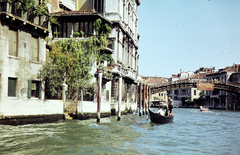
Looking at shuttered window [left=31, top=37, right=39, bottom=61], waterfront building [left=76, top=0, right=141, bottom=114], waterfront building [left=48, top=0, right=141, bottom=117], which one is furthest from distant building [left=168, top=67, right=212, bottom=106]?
shuttered window [left=31, top=37, right=39, bottom=61]

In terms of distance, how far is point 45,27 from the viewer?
15.5 m

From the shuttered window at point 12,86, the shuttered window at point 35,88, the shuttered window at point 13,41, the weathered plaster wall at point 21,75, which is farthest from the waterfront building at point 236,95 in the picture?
the shuttered window at point 12,86

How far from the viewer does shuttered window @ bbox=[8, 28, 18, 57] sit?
13.0m

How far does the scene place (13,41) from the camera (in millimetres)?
13211

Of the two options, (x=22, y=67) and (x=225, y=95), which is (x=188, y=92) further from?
(x=22, y=67)

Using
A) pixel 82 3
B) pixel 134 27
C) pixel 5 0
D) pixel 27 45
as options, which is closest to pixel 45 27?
pixel 27 45

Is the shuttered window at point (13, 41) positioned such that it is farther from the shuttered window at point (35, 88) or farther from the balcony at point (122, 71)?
the balcony at point (122, 71)

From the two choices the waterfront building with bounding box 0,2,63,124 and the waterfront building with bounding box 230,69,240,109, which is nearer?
the waterfront building with bounding box 0,2,63,124

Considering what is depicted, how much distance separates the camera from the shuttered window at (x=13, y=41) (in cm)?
1302

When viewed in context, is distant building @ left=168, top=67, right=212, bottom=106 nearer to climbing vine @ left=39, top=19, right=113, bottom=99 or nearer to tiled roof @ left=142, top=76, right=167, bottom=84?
tiled roof @ left=142, top=76, right=167, bottom=84

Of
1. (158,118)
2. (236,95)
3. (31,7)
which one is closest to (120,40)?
(158,118)

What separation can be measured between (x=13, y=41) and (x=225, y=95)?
51.5m

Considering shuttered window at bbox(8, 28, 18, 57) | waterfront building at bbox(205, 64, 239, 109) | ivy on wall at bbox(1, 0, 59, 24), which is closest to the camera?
shuttered window at bbox(8, 28, 18, 57)

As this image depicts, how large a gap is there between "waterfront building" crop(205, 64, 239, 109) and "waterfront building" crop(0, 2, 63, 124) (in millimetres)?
46533
